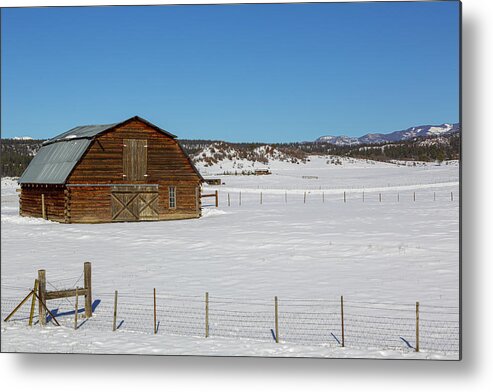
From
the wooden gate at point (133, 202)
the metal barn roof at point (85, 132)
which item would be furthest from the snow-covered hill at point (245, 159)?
the metal barn roof at point (85, 132)

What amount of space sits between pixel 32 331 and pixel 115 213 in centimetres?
1983

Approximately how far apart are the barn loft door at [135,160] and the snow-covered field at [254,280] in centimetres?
279

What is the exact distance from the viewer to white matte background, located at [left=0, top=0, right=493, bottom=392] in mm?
11039

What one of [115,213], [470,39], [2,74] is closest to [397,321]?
[470,39]

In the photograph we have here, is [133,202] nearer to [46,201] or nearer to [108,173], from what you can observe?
[108,173]

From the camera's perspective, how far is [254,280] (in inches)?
667

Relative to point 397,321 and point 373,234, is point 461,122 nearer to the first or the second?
point 397,321

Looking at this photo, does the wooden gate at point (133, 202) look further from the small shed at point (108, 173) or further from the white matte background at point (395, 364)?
the white matte background at point (395, 364)

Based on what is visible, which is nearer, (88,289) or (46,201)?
(88,289)

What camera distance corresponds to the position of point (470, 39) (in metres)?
11.9

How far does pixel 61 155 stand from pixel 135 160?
4.00 metres

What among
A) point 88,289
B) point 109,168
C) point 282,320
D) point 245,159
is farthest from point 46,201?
point 245,159

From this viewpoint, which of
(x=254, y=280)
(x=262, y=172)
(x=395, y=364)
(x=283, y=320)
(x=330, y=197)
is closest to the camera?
(x=395, y=364)

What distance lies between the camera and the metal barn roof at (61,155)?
30.7 metres
